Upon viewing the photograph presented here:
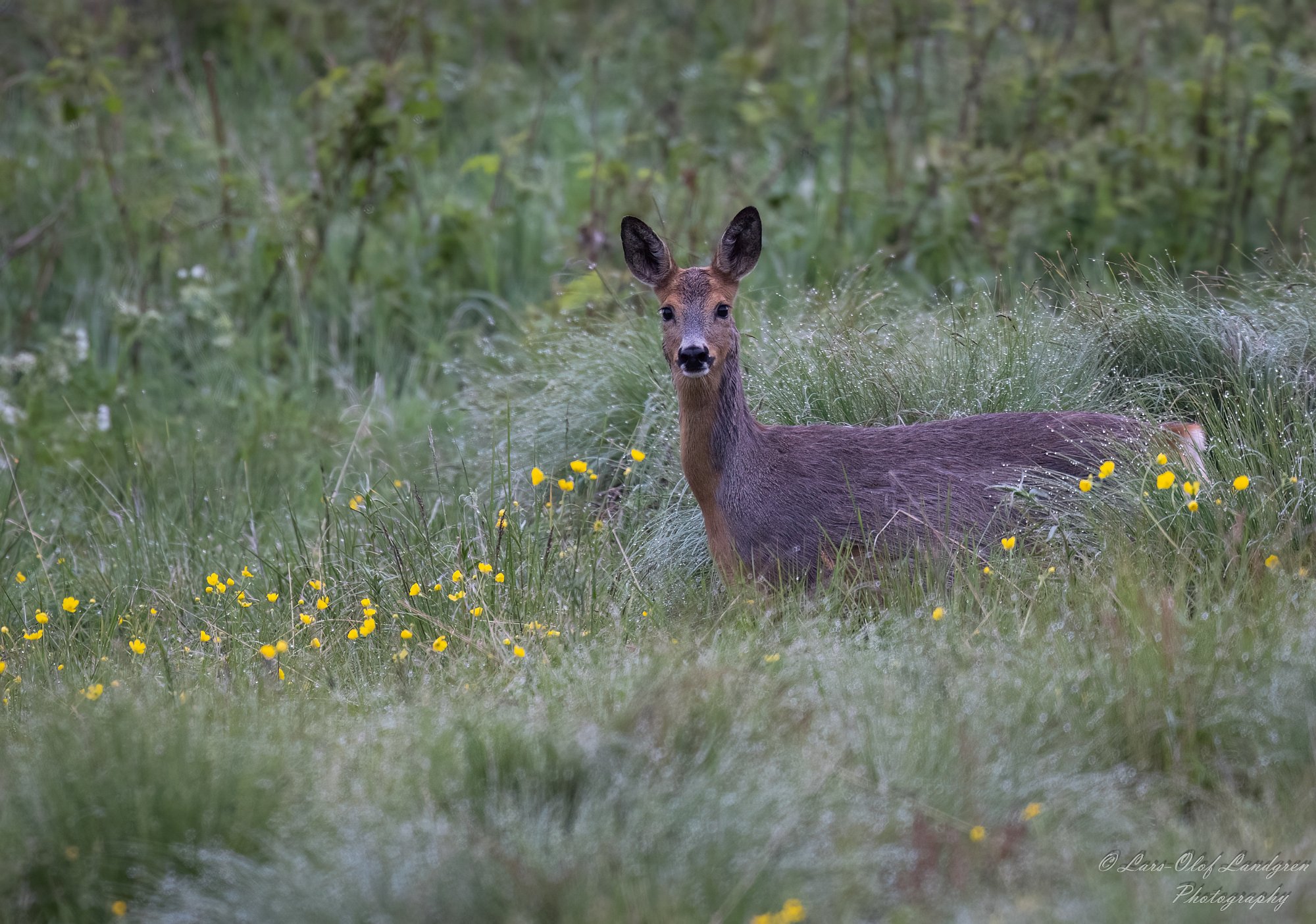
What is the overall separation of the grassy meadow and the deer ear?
0.56m

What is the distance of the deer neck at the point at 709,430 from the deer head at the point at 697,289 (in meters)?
0.04

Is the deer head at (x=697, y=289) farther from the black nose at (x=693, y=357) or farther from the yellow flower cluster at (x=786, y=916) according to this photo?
the yellow flower cluster at (x=786, y=916)

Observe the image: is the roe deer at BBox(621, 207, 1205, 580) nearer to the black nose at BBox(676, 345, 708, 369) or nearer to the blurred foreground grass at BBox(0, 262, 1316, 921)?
the black nose at BBox(676, 345, 708, 369)

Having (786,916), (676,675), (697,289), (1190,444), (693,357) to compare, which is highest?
(697,289)

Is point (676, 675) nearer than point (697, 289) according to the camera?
Yes

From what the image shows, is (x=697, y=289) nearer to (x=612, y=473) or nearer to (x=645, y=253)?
(x=645, y=253)

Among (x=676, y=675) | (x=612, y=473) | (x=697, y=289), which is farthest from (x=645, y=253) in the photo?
(x=676, y=675)

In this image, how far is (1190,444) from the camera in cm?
396

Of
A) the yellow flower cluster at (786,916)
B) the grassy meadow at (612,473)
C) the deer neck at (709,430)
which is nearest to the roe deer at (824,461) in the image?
the deer neck at (709,430)

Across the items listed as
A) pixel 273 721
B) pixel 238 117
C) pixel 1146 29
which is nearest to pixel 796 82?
pixel 1146 29

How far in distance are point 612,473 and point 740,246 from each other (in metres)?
1.06

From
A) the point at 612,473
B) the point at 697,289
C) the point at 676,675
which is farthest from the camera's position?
the point at 612,473

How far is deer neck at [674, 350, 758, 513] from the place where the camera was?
4.23 m

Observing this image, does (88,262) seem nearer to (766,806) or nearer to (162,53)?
(162,53)
